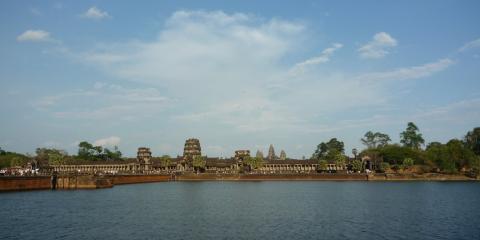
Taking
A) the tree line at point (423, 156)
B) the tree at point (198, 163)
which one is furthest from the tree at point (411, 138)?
the tree at point (198, 163)

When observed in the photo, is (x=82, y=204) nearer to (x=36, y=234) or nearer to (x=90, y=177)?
(x=36, y=234)

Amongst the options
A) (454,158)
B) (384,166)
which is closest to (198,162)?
(384,166)

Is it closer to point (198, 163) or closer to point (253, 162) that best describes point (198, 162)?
point (198, 163)

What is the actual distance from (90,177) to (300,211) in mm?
63671

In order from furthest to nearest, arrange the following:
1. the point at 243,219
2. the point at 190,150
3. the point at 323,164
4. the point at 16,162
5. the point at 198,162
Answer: the point at 190,150
the point at 198,162
the point at 323,164
the point at 16,162
the point at 243,219

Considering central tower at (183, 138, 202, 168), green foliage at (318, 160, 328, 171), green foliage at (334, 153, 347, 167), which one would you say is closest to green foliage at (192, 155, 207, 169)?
central tower at (183, 138, 202, 168)

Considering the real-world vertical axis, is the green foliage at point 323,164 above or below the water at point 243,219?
above

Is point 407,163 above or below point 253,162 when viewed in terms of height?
below

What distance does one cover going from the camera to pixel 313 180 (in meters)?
147

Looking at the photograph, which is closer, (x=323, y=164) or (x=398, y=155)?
(x=398, y=155)

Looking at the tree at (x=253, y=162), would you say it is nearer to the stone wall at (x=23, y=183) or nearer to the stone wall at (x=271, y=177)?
the stone wall at (x=271, y=177)

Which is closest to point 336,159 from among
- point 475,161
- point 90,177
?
point 475,161

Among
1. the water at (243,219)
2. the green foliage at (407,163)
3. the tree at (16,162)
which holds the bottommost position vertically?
the water at (243,219)

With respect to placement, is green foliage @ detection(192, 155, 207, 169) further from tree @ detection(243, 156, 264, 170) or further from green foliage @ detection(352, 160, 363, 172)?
green foliage @ detection(352, 160, 363, 172)
